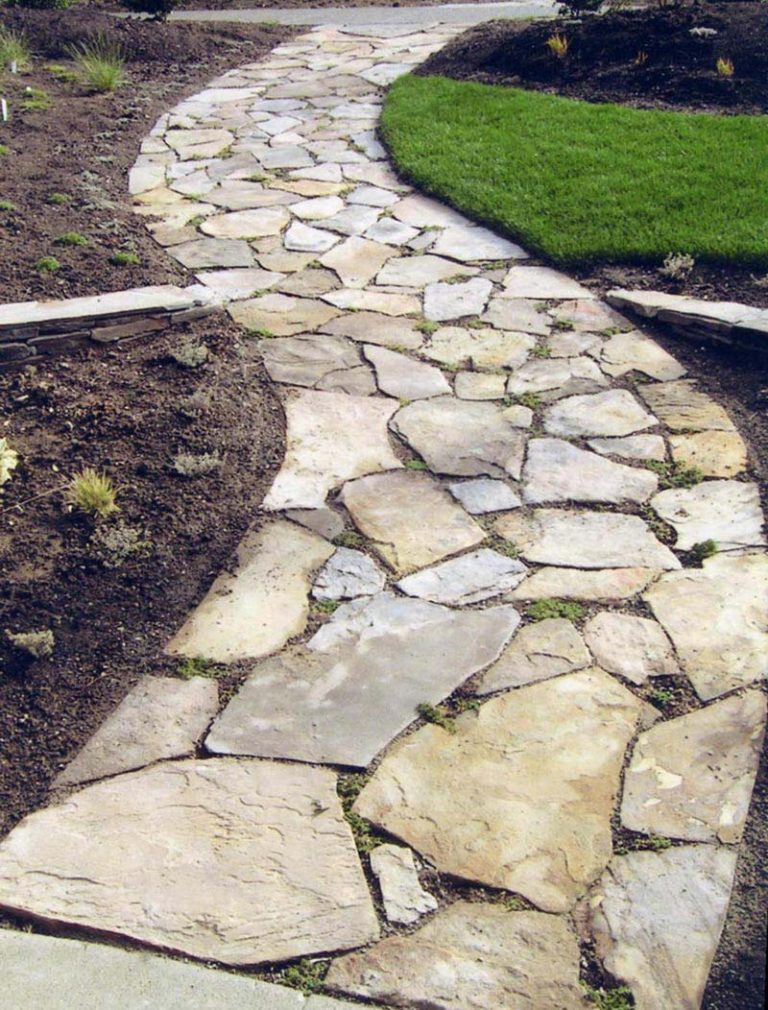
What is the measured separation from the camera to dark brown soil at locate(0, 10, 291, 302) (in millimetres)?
5543

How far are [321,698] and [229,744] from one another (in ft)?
0.98

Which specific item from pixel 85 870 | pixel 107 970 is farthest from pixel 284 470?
pixel 107 970

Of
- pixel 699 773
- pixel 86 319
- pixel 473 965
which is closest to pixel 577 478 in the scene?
pixel 699 773

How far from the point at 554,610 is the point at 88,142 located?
578 centimetres

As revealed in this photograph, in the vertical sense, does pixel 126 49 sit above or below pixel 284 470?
above

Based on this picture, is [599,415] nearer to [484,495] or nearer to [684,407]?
[684,407]

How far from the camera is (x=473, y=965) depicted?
238cm

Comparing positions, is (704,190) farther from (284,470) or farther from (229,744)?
(229,744)

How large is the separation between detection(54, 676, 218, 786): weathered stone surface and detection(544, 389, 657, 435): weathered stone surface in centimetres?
196

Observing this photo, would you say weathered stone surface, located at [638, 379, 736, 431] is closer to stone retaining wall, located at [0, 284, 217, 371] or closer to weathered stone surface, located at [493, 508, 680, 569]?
weathered stone surface, located at [493, 508, 680, 569]

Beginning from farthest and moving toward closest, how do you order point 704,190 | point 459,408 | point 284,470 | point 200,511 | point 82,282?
1. point 704,190
2. point 82,282
3. point 459,408
4. point 284,470
5. point 200,511

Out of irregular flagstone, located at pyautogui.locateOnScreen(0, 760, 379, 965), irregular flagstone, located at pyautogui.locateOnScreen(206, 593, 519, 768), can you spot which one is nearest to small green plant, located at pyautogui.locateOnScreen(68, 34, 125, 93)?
irregular flagstone, located at pyautogui.locateOnScreen(206, 593, 519, 768)

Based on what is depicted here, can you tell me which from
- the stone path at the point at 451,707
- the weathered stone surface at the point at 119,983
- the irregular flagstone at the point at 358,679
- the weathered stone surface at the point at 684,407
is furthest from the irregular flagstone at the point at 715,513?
the weathered stone surface at the point at 119,983

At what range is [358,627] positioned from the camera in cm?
337
